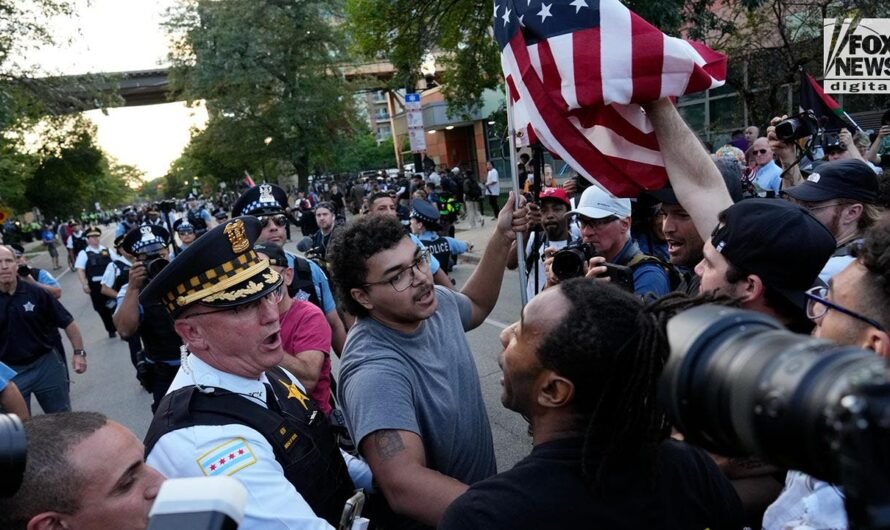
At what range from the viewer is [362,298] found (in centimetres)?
233

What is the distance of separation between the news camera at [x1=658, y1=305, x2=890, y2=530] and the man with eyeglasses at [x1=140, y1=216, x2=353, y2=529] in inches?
49.1

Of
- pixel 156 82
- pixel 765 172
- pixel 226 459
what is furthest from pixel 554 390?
pixel 156 82

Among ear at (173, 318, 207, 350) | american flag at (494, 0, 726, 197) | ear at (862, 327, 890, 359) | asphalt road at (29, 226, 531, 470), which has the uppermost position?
american flag at (494, 0, 726, 197)

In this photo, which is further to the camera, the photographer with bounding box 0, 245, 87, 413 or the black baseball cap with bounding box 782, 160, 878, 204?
the photographer with bounding box 0, 245, 87, 413

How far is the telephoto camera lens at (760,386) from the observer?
590mm

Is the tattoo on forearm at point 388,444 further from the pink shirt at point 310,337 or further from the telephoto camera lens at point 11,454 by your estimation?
the pink shirt at point 310,337

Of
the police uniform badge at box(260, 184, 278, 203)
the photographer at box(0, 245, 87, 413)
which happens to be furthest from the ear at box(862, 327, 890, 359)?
the photographer at box(0, 245, 87, 413)

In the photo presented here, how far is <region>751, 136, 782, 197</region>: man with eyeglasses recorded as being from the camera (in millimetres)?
6679

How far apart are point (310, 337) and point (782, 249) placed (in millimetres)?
2255

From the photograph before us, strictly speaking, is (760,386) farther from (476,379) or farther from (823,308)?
(476,379)

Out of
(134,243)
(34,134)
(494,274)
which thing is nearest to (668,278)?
(494,274)

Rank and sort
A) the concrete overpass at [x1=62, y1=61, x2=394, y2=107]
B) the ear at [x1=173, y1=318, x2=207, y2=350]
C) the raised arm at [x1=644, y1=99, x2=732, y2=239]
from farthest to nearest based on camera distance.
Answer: the concrete overpass at [x1=62, y1=61, x2=394, y2=107] < the raised arm at [x1=644, y1=99, x2=732, y2=239] < the ear at [x1=173, y1=318, x2=207, y2=350]

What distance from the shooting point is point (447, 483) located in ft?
5.88

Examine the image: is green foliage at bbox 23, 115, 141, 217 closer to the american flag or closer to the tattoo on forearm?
the american flag
